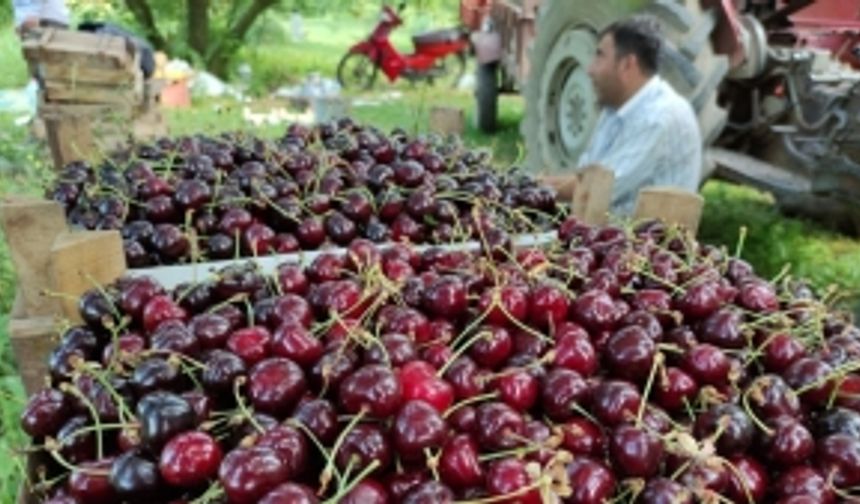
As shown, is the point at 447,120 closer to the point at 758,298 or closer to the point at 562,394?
the point at 758,298

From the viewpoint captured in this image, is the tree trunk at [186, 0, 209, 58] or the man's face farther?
the tree trunk at [186, 0, 209, 58]

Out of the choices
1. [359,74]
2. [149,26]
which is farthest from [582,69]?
[149,26]

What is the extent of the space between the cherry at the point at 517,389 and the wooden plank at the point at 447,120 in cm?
211

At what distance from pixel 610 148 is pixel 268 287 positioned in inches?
98.8

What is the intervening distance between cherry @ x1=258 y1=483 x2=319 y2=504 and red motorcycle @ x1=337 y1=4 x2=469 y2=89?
12.8m

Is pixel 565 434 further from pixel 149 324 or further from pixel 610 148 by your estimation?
pixel 610 148

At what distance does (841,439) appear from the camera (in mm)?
1268

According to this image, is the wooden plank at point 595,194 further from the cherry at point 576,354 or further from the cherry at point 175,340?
the cherry at point 175,340

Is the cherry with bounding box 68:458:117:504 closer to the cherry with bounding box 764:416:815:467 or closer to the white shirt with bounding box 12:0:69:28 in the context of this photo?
the cherry with bounding box 764:416:815:467

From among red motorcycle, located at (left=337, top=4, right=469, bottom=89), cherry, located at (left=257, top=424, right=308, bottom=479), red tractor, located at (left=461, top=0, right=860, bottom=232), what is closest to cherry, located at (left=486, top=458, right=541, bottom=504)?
cherry, located at (left=257, top=424, right=308, bottom=479)

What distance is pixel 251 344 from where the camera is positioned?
4.58 ft

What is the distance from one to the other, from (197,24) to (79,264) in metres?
13.0

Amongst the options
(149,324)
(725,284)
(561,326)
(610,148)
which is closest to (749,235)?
(610,148)

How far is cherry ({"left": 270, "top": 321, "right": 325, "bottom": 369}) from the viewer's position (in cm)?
136
